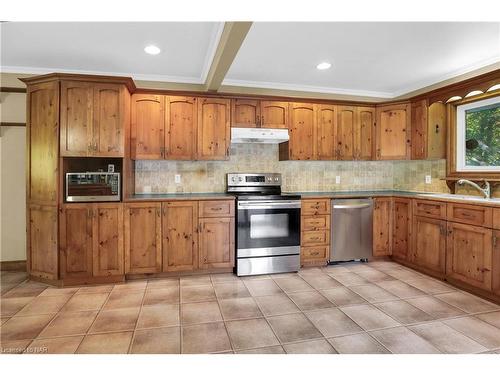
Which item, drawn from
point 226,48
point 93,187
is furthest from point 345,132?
point 93,187

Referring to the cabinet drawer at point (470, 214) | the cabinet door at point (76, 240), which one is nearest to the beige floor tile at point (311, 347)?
the cabinet drawer at point (470, 214)

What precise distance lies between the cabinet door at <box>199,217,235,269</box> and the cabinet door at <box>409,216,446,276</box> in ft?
7.50

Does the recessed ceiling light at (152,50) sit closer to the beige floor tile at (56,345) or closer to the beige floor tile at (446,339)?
the beige floor tile at (56,345)

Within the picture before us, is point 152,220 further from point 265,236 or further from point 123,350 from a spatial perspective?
point 123,350

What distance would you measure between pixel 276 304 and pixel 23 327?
2039 mm

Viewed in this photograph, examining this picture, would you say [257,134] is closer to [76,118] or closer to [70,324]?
[76,118]

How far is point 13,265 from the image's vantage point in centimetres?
360

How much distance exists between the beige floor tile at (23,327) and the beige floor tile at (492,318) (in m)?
3.52

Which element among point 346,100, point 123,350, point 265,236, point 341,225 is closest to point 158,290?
point 123,350

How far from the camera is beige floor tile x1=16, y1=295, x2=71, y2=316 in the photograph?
99.6 inches

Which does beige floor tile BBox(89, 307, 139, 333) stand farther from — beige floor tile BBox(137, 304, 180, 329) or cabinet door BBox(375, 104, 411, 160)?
cabinet door BBox(375, 104, 411, 160)

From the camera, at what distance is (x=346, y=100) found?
429 centimetres

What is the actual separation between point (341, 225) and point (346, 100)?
182 cm

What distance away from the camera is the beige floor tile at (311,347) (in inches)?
77.2
